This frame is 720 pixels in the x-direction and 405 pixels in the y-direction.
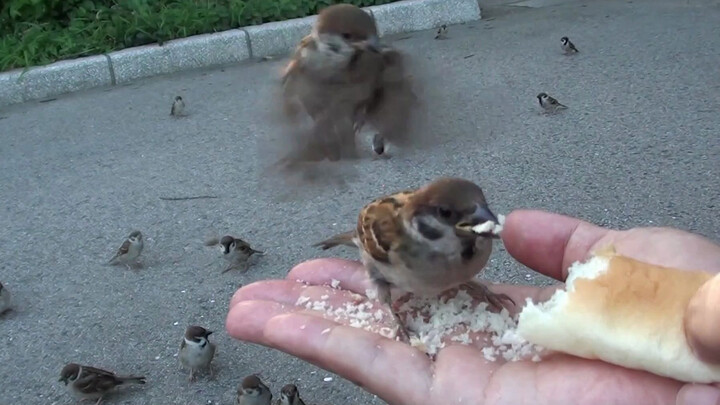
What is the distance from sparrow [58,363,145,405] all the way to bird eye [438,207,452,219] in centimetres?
184

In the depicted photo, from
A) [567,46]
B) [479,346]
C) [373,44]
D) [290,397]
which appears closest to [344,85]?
[373,44]

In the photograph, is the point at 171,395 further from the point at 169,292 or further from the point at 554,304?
the point at 554,304

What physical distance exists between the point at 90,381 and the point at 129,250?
122 centimetres

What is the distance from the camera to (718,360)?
1.83 m

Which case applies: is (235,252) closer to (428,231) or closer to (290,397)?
(290,397)

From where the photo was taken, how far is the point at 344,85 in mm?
2379

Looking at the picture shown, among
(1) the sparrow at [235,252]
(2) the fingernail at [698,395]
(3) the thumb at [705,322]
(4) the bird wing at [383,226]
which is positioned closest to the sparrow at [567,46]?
(1) the sparrow at [235,252]

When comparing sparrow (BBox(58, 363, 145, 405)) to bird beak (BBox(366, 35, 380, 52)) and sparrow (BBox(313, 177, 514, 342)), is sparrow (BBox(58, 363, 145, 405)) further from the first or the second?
bird beak (BBox(366, 35, 380, 52))

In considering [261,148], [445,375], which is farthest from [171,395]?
[445,375]

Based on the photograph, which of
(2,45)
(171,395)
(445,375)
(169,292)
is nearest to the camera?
(445,375)

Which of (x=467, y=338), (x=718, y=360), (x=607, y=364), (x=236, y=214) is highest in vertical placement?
(x=718, y=360)

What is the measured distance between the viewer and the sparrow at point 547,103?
6406mm

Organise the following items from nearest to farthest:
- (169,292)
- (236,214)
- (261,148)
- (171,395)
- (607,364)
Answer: (607,364)
(261,148)
(171,395)
(169,292)
(236,214)

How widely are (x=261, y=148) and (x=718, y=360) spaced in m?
1.53
